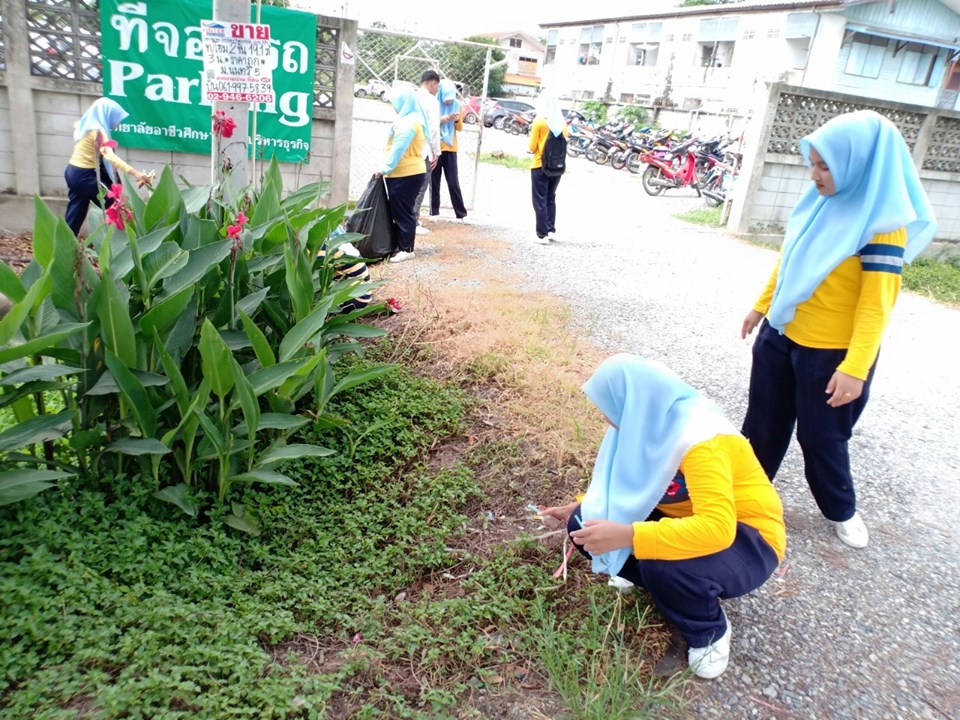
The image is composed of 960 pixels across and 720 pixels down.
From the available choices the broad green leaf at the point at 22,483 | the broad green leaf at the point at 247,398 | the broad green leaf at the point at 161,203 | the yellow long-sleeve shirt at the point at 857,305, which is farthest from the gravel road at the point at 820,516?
the broad green leaf at the point at 161,203

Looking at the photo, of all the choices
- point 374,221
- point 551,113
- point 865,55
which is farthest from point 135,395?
point 865,55

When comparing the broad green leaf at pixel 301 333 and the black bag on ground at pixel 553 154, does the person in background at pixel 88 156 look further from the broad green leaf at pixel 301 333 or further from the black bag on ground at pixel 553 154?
the black bag on ground at pixel 553 154

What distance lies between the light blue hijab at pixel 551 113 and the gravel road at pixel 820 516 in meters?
1.26

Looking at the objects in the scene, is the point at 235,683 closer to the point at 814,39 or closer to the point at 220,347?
the point at 220,347

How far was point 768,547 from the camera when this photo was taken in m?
2.27

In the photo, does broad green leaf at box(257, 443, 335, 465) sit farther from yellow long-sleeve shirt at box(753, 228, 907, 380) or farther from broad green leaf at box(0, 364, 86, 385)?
yellow long-sleeve shirt at box(753, 228, 907, 380)

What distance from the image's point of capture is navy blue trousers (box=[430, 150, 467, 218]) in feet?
27.5

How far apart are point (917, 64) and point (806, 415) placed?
2844cm

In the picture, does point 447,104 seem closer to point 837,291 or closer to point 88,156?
point 88,156

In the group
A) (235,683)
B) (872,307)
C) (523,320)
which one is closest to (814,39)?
(523,320)

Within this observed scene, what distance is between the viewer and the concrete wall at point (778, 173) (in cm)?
920

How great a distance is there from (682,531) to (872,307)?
3.75 feet

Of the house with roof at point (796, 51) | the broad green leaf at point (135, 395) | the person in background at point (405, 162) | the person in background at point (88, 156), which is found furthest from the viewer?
the house with roof at point (796, 51)

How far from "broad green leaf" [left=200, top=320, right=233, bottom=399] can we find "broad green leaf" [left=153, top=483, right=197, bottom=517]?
0.38 meters
